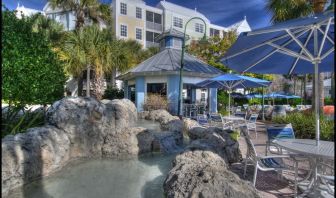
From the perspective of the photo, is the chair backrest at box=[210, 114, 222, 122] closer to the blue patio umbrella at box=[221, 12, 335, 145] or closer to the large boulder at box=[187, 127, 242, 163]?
the large boulder at box=[187, 127, 242, 163]

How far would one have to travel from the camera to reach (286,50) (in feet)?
17.0

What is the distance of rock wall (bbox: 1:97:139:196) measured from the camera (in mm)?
5340

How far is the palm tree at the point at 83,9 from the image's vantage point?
67.5ft

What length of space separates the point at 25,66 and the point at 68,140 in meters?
2.53

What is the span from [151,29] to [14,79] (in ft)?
103

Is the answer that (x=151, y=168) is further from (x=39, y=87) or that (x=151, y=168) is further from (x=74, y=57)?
(x=74, y=57)

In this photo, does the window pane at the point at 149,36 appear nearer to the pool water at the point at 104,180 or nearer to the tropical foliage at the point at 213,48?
the tropical foliage at the point at 213,48

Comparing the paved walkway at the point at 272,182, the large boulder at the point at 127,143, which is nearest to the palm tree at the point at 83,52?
the large boulder at the point at 127,143

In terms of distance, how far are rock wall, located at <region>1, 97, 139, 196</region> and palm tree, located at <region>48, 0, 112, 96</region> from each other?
1264cm

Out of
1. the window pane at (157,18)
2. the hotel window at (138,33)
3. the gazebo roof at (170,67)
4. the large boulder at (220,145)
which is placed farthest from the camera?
the window pane at (157,18)

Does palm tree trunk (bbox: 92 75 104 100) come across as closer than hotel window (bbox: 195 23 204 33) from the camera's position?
Yes

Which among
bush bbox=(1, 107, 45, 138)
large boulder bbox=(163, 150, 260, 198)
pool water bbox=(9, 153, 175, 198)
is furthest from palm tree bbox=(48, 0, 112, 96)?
large boulder bbox=(163, 150, 260, 198)

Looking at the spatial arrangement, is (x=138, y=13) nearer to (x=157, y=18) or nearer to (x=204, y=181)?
(x=157, y=18)

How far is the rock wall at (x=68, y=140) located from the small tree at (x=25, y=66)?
1028 millimetres
